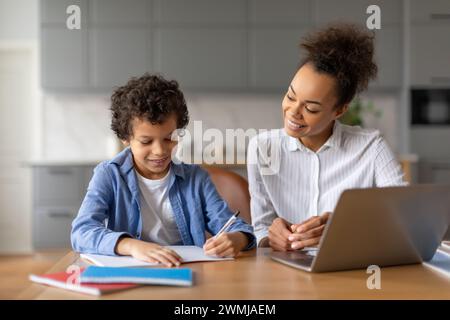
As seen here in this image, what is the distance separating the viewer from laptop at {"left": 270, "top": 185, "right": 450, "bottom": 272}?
1.00 m

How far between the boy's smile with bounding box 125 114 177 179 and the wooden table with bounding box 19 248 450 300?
36 centimetres

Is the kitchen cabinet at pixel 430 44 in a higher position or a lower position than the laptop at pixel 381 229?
higher

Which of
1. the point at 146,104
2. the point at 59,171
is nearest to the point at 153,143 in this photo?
the point at 146,104

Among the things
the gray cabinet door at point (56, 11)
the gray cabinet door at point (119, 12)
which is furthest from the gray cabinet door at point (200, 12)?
the gray cabinet door at point (56, 11)

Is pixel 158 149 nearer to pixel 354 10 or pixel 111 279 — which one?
pixel 111 279

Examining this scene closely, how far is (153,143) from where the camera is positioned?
1.46 meters

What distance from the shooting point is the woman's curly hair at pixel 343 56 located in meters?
1.60

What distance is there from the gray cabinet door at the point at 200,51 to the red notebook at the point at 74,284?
3.61 m

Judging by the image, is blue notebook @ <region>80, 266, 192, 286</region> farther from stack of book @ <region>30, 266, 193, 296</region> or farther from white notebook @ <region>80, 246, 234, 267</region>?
white notebook @ <region>80, 246, 234, 267</region>

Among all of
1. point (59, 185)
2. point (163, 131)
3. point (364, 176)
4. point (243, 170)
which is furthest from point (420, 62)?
point (163, 131)

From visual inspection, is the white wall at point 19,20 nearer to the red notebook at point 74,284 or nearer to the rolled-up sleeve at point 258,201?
the rolled-up sleeve at point 258,201
